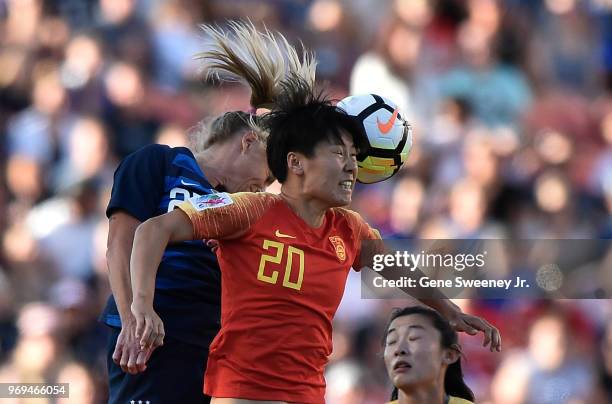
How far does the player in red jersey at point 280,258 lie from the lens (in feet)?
13.3

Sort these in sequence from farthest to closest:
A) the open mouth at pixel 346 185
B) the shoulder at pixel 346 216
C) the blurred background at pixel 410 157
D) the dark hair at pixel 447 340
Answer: the blurred background at pixel 410 157, the dark hair at pixel 447 340, the shoulder at pixel 346 216, the open mouth at pixel 346 185

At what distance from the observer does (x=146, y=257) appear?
12.9 ft

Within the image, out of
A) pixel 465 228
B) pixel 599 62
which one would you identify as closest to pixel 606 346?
pixel 465 228

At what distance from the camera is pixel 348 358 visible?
7926 mm

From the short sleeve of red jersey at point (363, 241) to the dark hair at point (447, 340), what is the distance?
0.88m

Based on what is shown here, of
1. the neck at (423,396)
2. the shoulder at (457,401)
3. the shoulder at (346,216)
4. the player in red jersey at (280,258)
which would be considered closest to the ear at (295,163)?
the player in red jersey at (280,258)

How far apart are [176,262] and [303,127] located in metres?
0.81

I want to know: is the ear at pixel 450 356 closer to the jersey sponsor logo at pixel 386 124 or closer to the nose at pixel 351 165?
the jersey sponsor logo at pixel 386 124

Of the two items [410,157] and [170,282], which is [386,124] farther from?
[410,157]

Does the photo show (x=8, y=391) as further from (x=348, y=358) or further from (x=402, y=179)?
(x=402, y=179)

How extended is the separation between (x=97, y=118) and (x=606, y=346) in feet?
12.7

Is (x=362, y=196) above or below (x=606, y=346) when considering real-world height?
above

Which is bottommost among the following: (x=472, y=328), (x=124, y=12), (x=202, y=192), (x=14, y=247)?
(x=472, y=328)

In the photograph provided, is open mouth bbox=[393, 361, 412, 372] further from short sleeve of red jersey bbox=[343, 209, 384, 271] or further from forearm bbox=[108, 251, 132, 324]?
forearm bbox=[108, 251, 132, 324]
